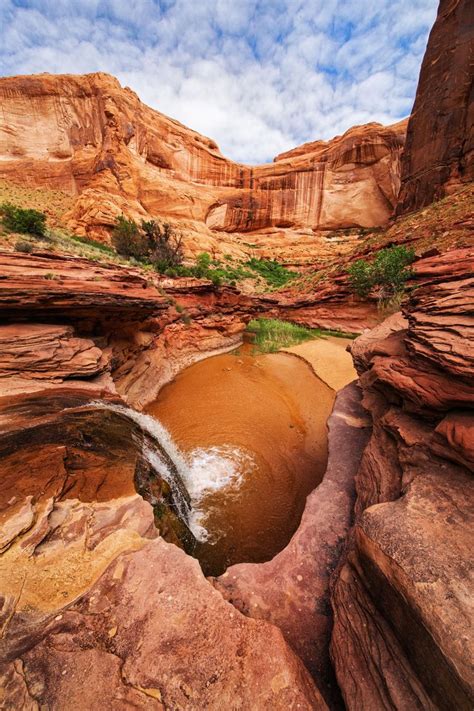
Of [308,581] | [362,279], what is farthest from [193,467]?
[362,279]

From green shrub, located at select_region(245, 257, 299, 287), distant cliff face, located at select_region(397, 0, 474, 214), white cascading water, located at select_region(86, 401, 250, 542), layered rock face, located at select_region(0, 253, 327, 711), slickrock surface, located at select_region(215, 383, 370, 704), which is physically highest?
distant cliff face, located at select_region(397, 0, 474, 214)

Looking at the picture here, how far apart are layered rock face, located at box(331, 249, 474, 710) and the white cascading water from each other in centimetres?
268

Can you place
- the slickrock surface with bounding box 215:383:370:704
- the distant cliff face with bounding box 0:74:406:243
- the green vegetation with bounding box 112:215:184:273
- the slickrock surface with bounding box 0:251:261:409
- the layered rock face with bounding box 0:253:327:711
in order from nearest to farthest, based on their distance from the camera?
the layered rock face with bounding box 0:253:327:711, the slickrock surface with bounding box 215:383:370:704, the slickrock surface with bounding box 0:251:261:409, the green vegetation with bounding box 112:215:184:273, the distant cliff face with bounding box 0:74:406:243

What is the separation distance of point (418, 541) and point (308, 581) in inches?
54.6

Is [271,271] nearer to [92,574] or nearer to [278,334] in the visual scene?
[278,334]

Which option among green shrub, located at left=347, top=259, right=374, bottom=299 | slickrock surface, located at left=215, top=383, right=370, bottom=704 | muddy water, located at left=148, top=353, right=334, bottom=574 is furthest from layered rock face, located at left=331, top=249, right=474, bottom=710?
green shrub, located at left=347, top=259, right=374, bottom=299

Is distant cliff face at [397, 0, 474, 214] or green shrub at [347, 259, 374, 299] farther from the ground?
distant cliff face at [397, 0, 474, 214]

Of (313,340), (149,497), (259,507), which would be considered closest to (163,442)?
(149,497)

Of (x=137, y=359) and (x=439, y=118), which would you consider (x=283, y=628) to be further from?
(x=439, y=118)

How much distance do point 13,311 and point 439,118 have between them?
2424 cm

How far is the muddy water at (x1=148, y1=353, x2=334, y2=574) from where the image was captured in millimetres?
4219

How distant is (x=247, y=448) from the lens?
6.11 meters

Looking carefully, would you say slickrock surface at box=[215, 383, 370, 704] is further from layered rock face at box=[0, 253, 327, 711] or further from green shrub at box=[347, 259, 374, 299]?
green shrub at box=[347, 259, 374, 299]

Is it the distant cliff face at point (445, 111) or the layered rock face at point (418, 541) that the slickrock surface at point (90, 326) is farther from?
the distant cliff face at point (445, 111)
